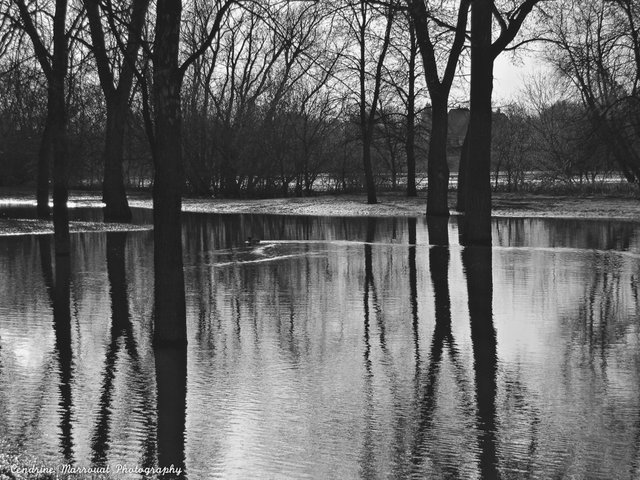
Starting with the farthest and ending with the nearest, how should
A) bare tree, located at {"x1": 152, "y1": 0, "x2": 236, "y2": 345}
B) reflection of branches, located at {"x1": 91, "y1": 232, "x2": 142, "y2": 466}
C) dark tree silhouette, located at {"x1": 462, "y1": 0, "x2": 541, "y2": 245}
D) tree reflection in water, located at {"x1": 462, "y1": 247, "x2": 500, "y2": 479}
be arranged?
1. dark tree silhouette, located at {"x1": 462, "y1": 0, "x2": 541, "y2": 245}
2. bare tree, located at {"x1": 152, "y1": 0, "x2": 236, "y2": 345}
3. reflection of branches, located at {"x1": 91, "y1": 232, "x2": 142, "y2": 466}
4. tree reflection in water, located at {"x1": 462, "y1": 247, "x2": 500, "y2": 479}

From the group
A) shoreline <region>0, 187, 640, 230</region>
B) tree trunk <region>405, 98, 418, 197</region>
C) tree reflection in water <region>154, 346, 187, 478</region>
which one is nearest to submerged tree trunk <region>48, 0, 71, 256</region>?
tree reflection in water <region>154, 346, 187, 478</region>

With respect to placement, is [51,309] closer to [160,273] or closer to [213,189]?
[160,273]

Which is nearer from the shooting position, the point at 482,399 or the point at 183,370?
the point at 482,399

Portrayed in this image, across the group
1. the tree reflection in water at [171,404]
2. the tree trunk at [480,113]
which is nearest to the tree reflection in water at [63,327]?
the tree reflection in water at [171,404]

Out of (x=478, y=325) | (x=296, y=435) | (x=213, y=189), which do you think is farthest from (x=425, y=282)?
(x=213, y=189)

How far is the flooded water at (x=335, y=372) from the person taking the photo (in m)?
6.94

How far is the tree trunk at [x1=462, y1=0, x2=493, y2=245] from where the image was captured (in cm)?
2186

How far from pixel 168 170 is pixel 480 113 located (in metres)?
13.5

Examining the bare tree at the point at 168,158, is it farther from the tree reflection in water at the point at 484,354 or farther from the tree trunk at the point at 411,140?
the tree trunk at the point at 411,140

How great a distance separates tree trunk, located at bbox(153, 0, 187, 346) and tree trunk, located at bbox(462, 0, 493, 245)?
508 inches

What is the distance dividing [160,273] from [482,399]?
3.88m

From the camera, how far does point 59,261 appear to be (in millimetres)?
20156

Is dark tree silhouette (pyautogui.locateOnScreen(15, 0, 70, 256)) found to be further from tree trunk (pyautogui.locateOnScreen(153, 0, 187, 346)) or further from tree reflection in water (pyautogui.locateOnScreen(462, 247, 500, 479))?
tree trunk (pyautogui.locateOnScreen(153, 0, 187, 346))

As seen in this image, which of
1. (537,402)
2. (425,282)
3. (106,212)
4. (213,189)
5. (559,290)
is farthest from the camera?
(213,189)
